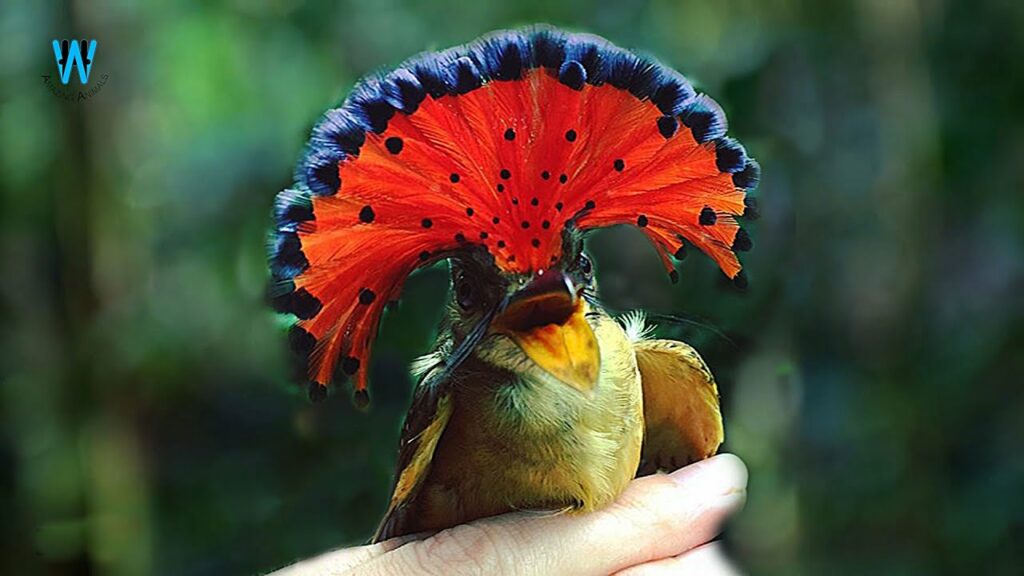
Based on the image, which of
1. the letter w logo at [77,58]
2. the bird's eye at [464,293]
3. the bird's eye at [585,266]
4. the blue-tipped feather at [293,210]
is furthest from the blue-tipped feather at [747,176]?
the letter w logo at [77,58]

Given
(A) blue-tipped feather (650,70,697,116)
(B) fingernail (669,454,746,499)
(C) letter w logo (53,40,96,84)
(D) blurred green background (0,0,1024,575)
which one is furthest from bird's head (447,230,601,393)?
(C) letter w logo (53,40,96,84)

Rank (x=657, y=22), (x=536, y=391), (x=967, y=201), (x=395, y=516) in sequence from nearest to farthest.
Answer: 1. (x=536, y=391)
2. (x=395, y=516)
3. (x=657, y=22)
4. (x=967, y=201)

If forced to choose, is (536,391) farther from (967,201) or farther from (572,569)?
(967,201)

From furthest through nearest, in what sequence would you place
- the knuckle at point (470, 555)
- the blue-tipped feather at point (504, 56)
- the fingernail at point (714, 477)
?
the fingernail at point (714, 477) → the knuckle at point (470, 555) → the blue-tipped feather at point (504, 56)

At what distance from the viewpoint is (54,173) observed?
5.91 feet

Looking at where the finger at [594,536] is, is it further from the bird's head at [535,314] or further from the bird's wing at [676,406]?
the bird's head at [535,314]

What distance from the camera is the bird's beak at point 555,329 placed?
2.57 ft

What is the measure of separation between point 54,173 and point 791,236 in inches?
52.9

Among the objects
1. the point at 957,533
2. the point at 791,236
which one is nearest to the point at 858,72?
the point at 791,236

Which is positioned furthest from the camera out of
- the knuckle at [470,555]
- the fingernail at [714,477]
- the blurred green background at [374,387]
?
the blurred green background at [374,387]

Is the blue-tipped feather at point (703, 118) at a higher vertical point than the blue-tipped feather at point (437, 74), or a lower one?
lower

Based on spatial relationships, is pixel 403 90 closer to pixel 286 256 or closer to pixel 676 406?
pixel 286 256

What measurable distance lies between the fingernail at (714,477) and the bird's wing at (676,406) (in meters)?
0.04

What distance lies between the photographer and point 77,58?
1.75m
